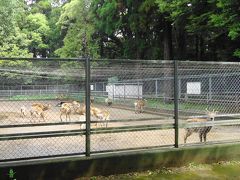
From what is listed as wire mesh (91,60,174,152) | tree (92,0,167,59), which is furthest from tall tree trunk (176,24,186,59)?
wire mesh (91,60,174,152)

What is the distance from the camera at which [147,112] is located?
10.2 m

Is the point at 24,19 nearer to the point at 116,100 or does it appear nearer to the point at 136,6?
the point at 136,6

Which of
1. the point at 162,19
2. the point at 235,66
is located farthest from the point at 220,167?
the point at 162,19

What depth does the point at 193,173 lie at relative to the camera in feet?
26.0

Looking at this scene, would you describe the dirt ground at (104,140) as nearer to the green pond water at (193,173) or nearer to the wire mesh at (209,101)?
the wire mesh at (209,101)

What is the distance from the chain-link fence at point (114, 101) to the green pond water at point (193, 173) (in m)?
0.56

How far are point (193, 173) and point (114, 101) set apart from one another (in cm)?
248

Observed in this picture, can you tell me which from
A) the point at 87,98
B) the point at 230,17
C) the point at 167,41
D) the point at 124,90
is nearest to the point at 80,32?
the point at 167,41

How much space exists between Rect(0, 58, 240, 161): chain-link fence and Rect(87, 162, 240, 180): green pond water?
0.56 m

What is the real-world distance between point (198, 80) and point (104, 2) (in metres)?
28.2

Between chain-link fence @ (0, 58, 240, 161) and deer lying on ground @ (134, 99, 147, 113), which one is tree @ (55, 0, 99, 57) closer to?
chain-link fence @ (0, 58, 240, 161)

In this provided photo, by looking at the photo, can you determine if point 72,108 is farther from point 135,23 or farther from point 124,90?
point 135,23

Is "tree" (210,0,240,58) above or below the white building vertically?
above

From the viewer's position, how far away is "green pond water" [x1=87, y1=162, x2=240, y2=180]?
24.9 feet
